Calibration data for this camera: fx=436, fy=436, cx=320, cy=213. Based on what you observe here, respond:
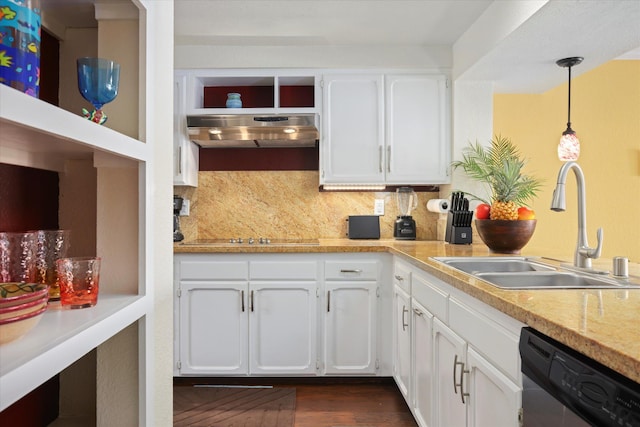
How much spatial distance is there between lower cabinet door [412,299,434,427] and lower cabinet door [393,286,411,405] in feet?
0.38

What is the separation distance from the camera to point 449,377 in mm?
1673

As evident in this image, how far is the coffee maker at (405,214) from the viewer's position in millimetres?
3297

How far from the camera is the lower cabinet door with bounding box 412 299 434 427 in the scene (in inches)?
76.5

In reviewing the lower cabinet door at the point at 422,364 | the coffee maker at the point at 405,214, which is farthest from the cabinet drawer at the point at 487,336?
the coffee maker at the point at 405,214

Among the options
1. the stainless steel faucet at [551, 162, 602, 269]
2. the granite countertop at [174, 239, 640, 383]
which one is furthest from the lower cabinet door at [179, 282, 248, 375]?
the stainless steel faucet at [551, 162, 602, 269]

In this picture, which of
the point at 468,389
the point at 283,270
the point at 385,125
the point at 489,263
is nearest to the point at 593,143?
the point at 385,125

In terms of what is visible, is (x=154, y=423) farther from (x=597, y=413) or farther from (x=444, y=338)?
(x=444, y=338)

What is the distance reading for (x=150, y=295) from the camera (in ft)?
3.32

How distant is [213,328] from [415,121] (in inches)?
79.6

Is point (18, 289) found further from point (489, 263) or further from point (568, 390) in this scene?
point (489, 263)

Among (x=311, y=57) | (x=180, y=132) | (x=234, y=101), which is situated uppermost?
(x=311, y=57)

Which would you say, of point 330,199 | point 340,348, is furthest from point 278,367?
point 330,199

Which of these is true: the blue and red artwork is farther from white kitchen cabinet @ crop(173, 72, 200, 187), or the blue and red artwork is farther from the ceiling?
white kitchen cabinet @ crop(173, 72, 200, 187)

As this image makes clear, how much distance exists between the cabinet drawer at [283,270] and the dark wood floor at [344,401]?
0.72 meters
